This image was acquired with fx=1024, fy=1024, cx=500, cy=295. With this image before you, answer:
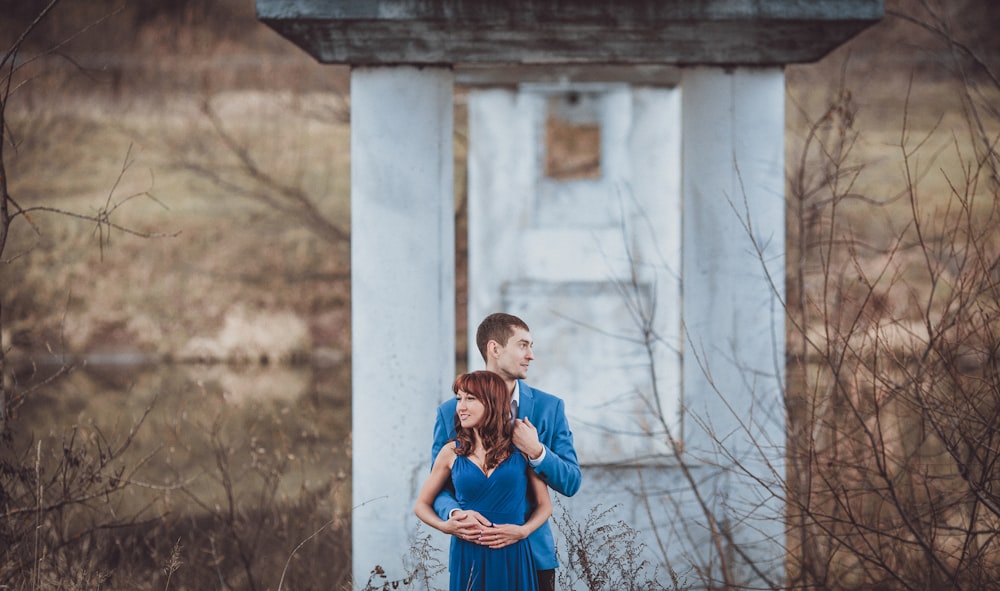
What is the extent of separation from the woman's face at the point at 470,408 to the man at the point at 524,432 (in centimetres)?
14

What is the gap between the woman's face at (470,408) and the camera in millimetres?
3340

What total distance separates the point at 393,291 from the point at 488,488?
253 centimetres

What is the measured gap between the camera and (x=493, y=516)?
11.3 feet

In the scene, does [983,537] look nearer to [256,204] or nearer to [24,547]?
[24,547]

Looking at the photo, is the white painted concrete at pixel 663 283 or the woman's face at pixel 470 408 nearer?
the woman's face at pixel 470 408

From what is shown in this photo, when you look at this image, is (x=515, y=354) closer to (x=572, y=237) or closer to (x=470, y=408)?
(x=470, y=408)

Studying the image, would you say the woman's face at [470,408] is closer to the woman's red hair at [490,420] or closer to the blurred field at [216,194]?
the woman's red hair at [490,420]

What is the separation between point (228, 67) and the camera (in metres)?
21.3

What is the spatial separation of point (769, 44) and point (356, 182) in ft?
8.03

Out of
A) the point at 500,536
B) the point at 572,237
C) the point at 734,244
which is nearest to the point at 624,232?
the point at 734,244

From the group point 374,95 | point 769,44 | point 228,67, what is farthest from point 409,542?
point 228,67

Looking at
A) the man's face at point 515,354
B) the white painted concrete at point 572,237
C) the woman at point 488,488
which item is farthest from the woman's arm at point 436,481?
the white painted concrete at point 572,237

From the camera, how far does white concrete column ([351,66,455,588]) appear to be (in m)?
5.76

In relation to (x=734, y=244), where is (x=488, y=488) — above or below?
below
